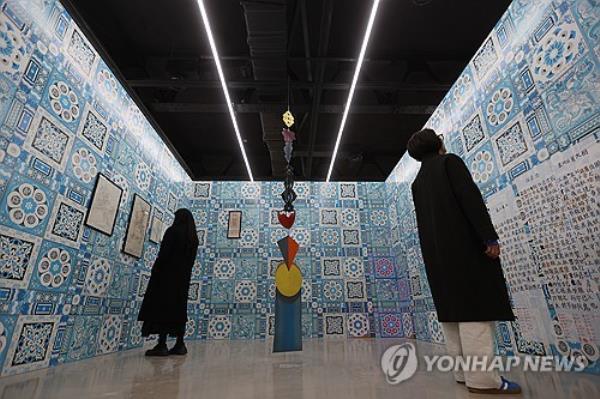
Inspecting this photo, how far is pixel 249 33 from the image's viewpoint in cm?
342

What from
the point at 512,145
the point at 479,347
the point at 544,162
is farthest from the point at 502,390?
the point at 512,145

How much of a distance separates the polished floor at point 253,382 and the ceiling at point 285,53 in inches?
127

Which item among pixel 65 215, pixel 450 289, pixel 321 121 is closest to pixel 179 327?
pixel 65 215

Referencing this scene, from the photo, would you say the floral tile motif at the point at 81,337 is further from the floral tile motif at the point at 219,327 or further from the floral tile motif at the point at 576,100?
the floral tile motif at the point at 576,100

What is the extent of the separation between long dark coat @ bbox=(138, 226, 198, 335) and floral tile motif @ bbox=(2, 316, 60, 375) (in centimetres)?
79

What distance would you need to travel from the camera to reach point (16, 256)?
2.47 meters

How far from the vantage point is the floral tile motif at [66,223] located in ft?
9.43

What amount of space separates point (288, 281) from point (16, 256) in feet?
7.44

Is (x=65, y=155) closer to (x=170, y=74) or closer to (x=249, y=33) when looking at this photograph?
(x=170, y=74)

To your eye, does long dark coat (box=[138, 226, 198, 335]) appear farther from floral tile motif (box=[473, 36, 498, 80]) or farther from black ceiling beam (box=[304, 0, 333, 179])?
floral tile motif (box=[473, 36, 498, 80])

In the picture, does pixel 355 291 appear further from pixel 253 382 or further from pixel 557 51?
pixel 557 51

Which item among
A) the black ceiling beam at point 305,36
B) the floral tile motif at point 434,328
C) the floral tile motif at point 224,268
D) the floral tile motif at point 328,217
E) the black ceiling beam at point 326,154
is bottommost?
the floral tile motif at point 434,328

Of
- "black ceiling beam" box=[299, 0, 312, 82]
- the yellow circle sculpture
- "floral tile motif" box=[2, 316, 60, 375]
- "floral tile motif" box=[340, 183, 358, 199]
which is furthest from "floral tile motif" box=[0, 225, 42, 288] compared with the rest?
"floral tile motif" box=[340, 183, 358, 199]

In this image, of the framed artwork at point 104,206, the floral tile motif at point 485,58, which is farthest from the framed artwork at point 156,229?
the floral tile motif at point 485,58
